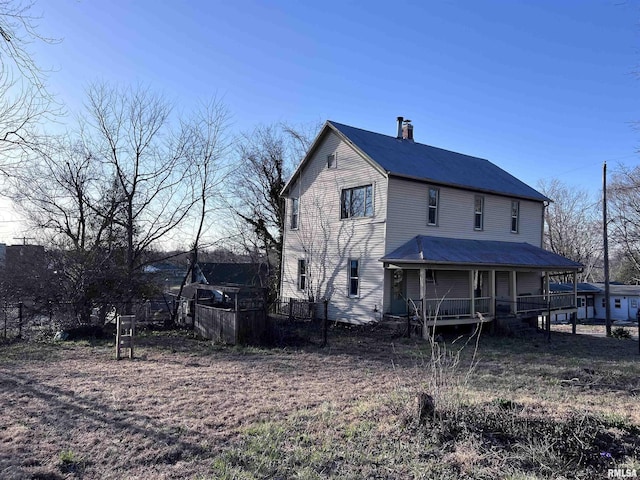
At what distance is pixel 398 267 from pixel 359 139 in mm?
5635

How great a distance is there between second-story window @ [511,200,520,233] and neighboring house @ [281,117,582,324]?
0.15 ft

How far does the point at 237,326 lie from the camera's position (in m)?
12.2

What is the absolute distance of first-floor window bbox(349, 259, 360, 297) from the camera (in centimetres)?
1758

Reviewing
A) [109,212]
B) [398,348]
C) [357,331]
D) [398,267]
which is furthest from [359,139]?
[109,212]

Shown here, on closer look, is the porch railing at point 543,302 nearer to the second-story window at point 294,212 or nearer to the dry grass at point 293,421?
the dry grass at point 293,421

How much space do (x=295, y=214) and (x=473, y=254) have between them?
8.21 meters

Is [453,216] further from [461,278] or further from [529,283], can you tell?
[529,283]

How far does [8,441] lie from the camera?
15.5ft

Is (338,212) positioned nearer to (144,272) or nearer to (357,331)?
(357,331)

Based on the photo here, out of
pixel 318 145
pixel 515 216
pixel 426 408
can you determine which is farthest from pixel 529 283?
pixel 426 408

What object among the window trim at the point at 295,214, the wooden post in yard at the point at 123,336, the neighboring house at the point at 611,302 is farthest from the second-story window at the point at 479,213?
the neighboring house at the point at 611,302

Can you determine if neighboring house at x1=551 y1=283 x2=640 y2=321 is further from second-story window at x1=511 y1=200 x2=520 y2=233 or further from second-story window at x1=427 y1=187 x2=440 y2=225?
second-story window at x1=427 y1=187 x2=440 y2=225

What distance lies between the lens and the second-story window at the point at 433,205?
17672 mm

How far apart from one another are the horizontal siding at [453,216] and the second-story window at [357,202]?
1078 millimetres
